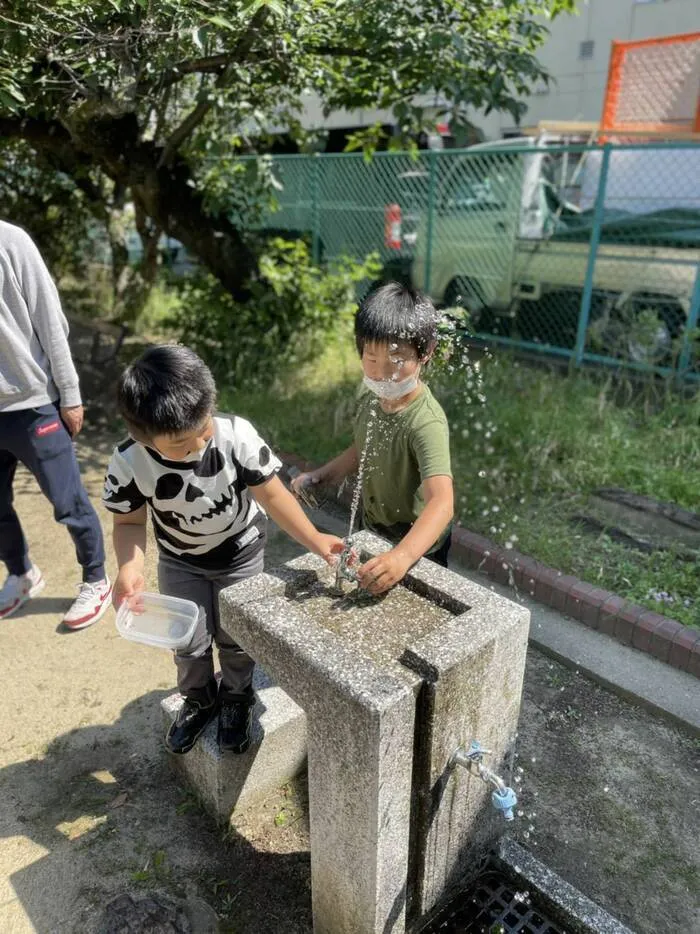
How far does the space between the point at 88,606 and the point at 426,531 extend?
1894 mm

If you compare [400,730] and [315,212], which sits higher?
[315,212]

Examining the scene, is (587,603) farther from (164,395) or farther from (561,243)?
(561,243)

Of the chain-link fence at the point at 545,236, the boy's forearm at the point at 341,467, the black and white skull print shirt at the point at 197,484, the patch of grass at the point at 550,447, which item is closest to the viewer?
the black and white skull print shirt at the point at 197,484

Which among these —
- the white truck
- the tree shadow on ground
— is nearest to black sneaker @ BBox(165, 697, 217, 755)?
the tree shadow on ground

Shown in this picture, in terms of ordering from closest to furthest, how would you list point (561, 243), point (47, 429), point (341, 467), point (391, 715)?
point (391, 715) → point (341, 467) → point (47, 429) → point (561, 243)

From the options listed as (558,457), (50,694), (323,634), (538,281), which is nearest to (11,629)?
(50,694)

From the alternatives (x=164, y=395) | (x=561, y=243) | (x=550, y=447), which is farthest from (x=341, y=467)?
(x=561, y=243)

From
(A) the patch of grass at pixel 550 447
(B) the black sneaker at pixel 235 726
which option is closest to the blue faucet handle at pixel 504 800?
(B) the black sneaker at pixel 235 726

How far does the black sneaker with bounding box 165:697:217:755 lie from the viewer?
2047mm

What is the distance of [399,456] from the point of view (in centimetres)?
202

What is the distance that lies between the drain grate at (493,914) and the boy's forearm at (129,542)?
3.89 ft

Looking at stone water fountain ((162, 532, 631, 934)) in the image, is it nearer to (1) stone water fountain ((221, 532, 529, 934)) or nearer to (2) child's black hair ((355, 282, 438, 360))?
(1) stone water fountain ((221, 532, 529, 934))

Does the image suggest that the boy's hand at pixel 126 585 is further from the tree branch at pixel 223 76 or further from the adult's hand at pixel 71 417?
the tree branch at pixel 223 76

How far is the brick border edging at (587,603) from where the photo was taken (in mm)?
2797
